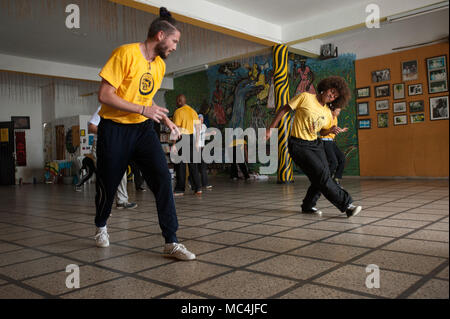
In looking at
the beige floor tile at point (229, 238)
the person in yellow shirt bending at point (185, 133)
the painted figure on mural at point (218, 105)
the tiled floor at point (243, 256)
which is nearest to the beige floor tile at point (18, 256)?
the tiled floor at point (243, 256)

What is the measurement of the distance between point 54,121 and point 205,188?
791 centimetres

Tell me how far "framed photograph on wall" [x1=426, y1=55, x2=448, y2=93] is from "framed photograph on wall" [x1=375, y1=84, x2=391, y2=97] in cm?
90

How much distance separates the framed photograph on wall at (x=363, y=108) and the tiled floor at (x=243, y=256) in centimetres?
537

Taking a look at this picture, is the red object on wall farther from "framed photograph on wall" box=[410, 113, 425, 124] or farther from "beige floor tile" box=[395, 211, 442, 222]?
"beige floor tile" box=[395, 211, 442, 222]

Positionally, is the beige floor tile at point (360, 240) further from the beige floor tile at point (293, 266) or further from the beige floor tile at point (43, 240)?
the beige floor tile at point (43, 240)

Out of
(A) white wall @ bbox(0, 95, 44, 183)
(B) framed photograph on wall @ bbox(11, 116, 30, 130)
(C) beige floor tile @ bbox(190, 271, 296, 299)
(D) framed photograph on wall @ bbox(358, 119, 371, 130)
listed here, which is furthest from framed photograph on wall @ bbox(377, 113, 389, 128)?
(B) framed photograph on wall @ bbox(11, 116, 30, 130)

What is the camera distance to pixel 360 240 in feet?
8.73

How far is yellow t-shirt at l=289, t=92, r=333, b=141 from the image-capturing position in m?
3.76

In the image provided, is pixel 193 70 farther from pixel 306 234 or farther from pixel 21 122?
→ pixel 306 234

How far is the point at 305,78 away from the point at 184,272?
8.79 meters

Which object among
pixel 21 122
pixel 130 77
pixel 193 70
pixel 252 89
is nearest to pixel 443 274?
pixel 130 77

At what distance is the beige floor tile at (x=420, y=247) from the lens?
2275 mm

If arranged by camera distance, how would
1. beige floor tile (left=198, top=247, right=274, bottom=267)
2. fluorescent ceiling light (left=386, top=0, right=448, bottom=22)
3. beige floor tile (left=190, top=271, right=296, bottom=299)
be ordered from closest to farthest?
beige floor tile (left=190, top=271, right=296, bottom=299) → beige floor tile (left=198, top=247, right=274, bottom=267) → fluorescent ceiling light (left=386, top=0, right=448, bottom=22)

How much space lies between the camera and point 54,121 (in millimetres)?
13195
